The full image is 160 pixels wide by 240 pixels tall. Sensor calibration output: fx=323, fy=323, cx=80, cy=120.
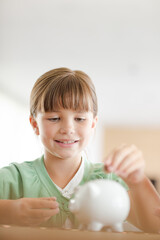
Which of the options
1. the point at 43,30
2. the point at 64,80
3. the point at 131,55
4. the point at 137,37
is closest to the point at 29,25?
the point at 43,30

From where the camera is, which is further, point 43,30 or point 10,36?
point 10,36

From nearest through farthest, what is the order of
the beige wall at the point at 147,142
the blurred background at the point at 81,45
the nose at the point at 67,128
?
the nose at the point at 67,128 < the blurred background at the point at 81,45 < the beige wall at the point at 147,142

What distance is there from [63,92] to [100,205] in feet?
0.75

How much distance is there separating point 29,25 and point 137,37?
0.86 metres

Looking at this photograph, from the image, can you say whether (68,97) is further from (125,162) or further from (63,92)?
(125,162)

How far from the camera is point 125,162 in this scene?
1.38ft

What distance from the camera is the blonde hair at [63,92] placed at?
526mm

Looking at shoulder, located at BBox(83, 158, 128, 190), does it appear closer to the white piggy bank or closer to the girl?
the girl

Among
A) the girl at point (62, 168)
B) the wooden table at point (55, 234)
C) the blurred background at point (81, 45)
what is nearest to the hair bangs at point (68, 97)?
the girl at point (62, 168)

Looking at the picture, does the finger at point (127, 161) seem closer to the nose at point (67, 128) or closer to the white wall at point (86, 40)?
the nose at point (67, 128)

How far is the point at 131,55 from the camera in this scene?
9.68ft

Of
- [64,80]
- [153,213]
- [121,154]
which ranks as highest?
[64,80]

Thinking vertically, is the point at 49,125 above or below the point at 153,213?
above

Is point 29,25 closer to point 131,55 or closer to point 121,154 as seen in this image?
point 131,55
